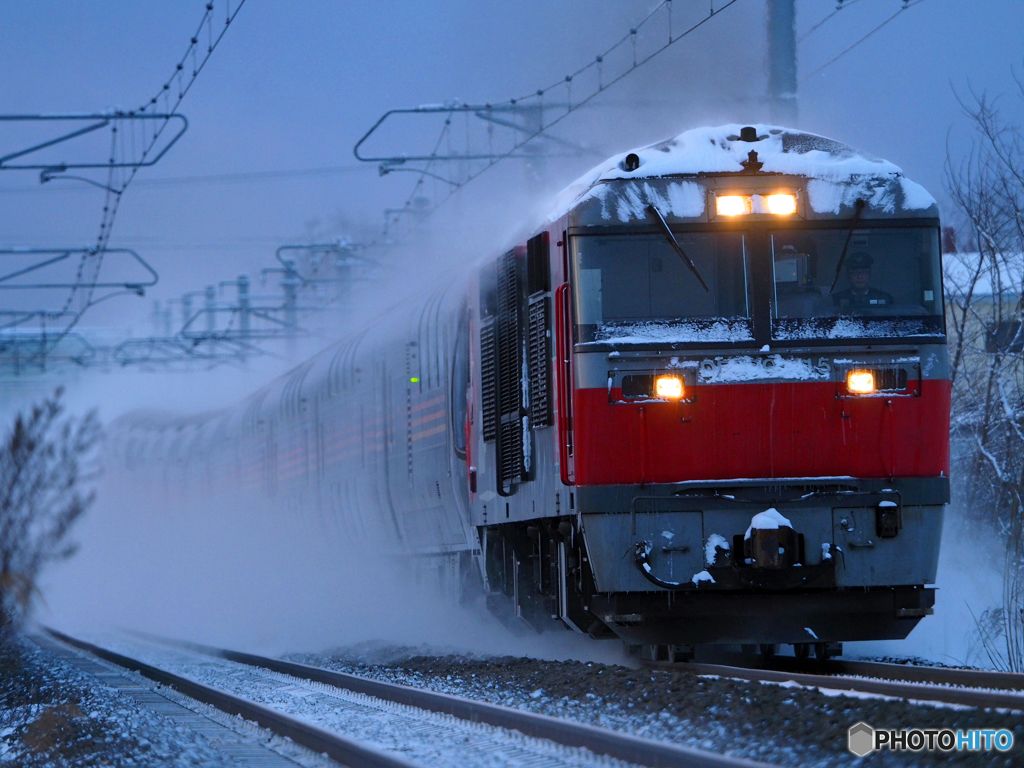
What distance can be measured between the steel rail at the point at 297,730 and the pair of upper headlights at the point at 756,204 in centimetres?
394

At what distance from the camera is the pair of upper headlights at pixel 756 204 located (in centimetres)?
905

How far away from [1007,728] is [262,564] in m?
20.1

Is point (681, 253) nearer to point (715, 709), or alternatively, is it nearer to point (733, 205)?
point (733, 205)

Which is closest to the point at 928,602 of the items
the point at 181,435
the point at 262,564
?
the point at 262,564

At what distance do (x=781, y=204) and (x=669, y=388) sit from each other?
1.37m

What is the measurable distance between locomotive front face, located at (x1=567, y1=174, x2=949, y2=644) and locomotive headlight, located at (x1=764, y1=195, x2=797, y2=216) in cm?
1

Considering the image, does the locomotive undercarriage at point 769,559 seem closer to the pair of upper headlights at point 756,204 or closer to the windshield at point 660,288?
the windshield at point 660,288

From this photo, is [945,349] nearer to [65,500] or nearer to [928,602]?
[928,602]

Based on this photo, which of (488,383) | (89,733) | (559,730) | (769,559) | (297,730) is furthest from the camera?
(488,383)

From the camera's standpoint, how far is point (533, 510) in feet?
33.3

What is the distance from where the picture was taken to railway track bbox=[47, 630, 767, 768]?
21.0ft

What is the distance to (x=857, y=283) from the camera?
29.3 feet

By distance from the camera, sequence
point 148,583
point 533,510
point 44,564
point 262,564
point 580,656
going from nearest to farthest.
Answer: point 533,510 < point 580,656 < point 44,564 < point 262,564 < point 148,583

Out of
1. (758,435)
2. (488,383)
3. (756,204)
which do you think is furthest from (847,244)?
(488,383)
